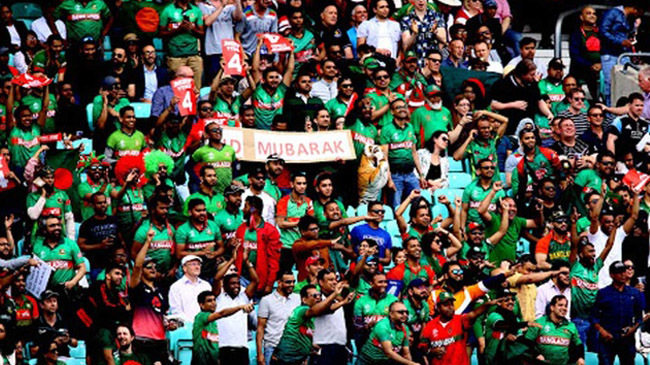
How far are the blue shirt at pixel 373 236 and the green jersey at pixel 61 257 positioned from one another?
2.86m

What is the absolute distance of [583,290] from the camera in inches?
912

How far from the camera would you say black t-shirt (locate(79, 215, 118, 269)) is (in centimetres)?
2239

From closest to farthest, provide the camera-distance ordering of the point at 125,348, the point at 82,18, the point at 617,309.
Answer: the point at 125,348
the point at 617,309
the point at 82,18

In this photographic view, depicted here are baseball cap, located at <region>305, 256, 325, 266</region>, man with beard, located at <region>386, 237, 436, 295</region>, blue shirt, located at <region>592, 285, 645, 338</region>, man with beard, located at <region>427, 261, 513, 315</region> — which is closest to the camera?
man with beard, located at <region>427, 261, 513, 315</region>

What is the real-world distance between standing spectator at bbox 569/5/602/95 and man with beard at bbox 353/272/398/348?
714cm

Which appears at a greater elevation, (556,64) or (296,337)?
(556,64)

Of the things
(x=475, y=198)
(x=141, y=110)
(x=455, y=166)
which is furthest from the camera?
(x=455, y=166)

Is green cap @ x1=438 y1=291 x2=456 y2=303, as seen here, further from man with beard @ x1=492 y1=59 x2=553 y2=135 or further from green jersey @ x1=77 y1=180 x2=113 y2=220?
man with beard @ x1=492 y1=59 x2=553 y2=135

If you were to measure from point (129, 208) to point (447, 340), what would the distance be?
3789 millimetres

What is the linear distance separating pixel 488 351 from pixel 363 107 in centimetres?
386

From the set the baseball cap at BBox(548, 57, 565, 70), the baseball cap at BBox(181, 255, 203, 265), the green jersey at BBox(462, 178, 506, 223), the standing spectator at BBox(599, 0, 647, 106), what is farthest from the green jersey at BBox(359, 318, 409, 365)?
the standing spectator at BBox(599, 0, 647, 106)

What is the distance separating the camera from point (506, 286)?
22.1 m

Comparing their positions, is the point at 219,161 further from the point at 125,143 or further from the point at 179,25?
the point at 179,25

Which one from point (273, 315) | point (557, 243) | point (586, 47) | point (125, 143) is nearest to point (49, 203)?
point (125, 143)
